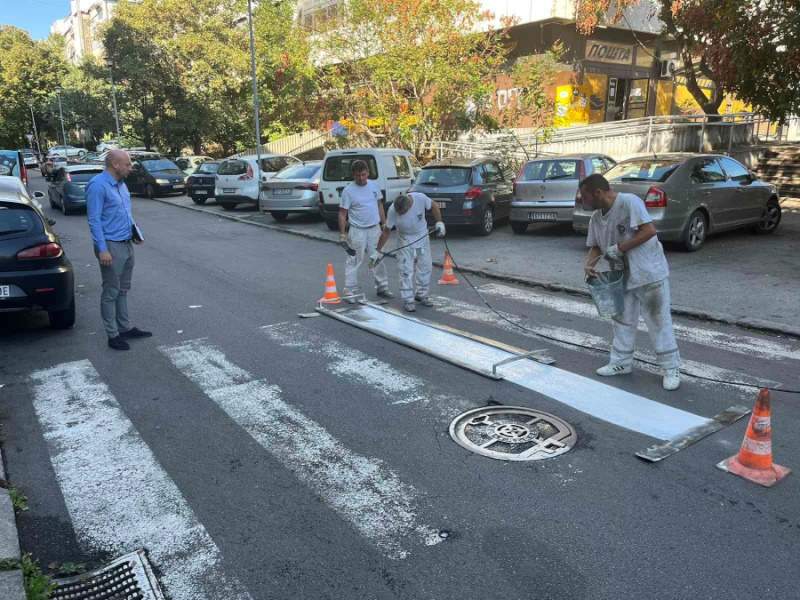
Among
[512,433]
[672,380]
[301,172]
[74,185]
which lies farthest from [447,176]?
[74,185]

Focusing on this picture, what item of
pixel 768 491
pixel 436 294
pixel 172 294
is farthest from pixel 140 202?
pixel 768 491

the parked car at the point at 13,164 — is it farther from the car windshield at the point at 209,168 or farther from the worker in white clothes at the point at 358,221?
the worker in white clothes at the point at 358,221

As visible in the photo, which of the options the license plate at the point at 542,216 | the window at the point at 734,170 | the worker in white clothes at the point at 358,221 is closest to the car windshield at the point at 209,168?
the license plate at the point at 542,216

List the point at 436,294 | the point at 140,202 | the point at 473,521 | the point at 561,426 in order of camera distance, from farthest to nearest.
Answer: the point at 140,202 < the point at 436,294 < the point at 561,426 < the point at 473,521

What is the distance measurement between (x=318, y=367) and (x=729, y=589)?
387 centimetres

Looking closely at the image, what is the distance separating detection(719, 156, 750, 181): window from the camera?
38.9ft

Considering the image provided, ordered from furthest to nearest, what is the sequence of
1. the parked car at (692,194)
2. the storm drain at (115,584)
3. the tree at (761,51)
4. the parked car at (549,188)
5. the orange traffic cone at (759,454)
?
the parked car at (549,188) → the tree at (761,51) → the parked car at (692,194) → the orange traffic cone at (759,454) → the storm drain at (115,584)

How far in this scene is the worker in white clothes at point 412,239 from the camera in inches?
319

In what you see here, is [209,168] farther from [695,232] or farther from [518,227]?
[695,232]

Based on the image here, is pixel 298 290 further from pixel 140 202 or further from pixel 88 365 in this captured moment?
pixel 140 202

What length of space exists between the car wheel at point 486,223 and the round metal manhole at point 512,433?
9085mm

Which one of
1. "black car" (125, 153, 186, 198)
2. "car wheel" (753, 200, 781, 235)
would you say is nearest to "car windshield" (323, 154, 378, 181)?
"car wheel" (753, 200, 781, 235)

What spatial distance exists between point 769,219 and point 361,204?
28.0ft

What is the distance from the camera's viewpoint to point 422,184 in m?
13.8
